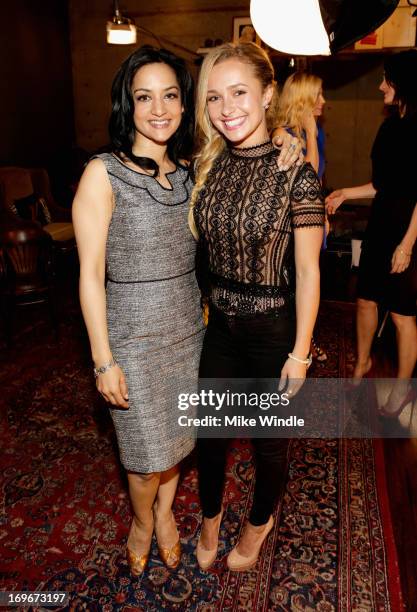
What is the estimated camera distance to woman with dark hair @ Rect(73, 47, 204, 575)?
1.54 meters

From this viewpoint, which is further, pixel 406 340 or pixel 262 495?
pixel 406 340

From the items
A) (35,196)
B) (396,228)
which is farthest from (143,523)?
(35,196)

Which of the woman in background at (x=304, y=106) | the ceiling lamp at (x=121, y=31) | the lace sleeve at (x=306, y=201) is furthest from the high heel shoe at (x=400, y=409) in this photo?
the ceiling lamp at (x=121, y=31)

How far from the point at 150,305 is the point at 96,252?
0.25 metres

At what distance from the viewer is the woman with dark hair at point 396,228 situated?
2.55 meters

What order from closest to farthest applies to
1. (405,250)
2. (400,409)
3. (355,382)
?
(405,250)
(400,409)
(355,382)

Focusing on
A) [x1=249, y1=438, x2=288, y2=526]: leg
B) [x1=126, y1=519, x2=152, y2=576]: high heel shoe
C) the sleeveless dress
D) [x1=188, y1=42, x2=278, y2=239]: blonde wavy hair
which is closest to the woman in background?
the sleeveless dress

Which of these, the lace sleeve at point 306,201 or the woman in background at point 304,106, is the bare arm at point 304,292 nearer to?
the lace sleeve at point 306,201

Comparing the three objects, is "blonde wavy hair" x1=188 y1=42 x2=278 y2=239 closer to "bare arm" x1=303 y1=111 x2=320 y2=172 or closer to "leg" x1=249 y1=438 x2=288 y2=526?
"leg" x1=249 y1=438 x2=288 y2=526

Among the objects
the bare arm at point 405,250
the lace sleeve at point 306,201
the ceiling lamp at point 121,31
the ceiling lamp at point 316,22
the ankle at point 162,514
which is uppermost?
the ceiling lamp at point 121,31

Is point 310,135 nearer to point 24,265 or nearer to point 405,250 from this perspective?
point 405,250

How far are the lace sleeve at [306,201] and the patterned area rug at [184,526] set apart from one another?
1.34m

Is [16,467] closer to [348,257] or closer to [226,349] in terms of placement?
[226,349]

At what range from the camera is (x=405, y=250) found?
261 cm
